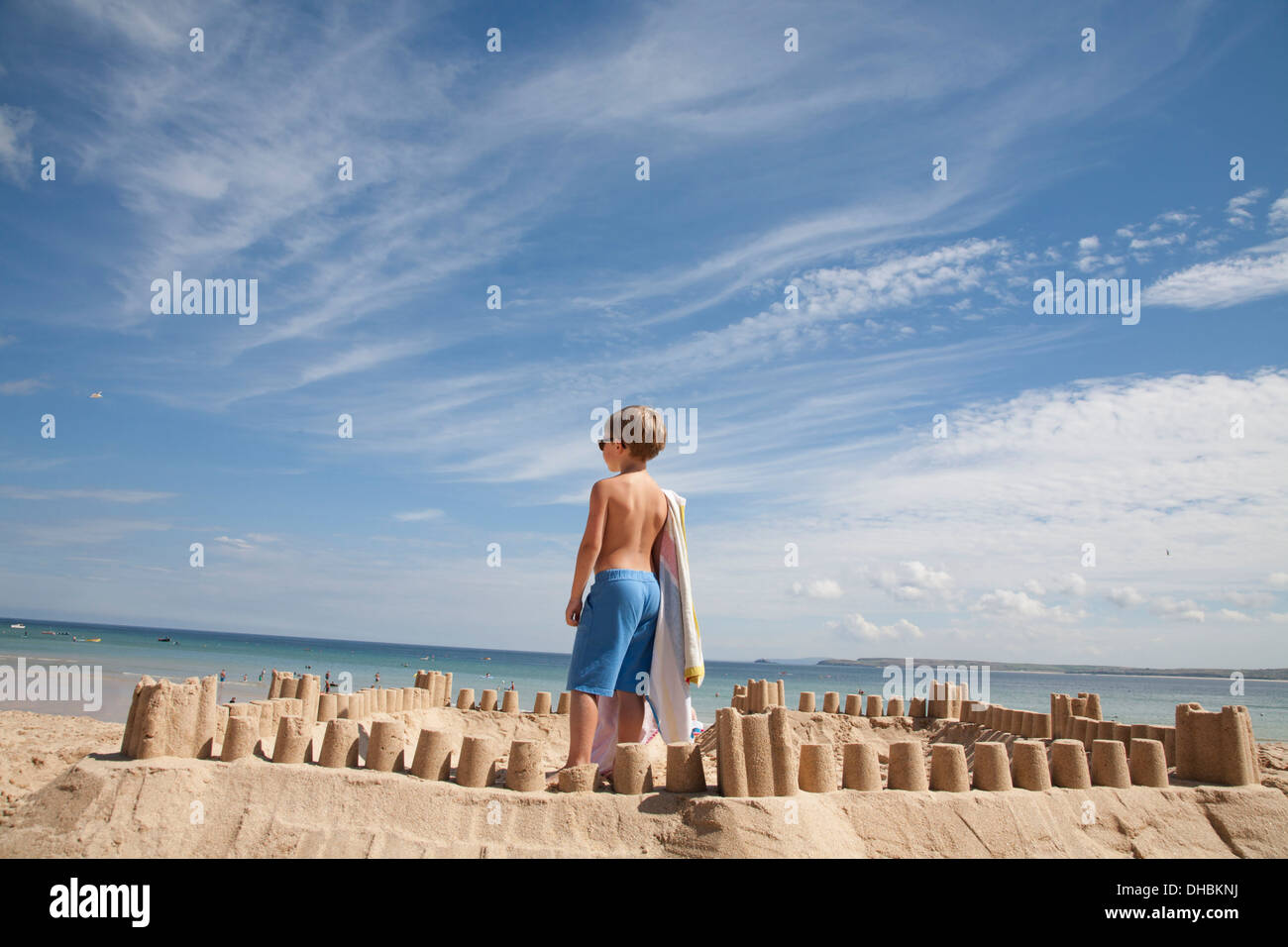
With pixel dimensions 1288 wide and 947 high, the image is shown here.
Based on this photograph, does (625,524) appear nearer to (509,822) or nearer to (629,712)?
(629,712)

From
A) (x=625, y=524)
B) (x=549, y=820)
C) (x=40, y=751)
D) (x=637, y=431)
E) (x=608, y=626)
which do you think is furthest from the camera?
(x=40, y=751)

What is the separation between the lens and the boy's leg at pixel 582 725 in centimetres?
426

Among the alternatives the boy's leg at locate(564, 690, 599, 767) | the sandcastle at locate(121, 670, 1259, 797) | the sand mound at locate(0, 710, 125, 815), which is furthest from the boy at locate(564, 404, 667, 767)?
the sand mound at locate(0, 710, 125, 815)

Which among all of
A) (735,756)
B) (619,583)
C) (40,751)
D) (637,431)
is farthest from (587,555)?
(40,751)

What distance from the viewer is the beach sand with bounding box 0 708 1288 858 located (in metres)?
3.59

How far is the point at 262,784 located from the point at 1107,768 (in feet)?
15.2

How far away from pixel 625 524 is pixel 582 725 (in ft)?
3.87

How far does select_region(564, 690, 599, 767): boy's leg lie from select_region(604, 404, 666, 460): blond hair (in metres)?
1.53

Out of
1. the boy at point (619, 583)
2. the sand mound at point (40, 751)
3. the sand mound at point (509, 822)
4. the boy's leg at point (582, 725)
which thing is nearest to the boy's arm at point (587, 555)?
the boy at point (619, 583)

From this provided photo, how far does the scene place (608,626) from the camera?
14.6 ft

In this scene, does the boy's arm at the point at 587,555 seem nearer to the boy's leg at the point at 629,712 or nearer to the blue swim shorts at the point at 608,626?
the blue swim shorts at the point at 608,626
